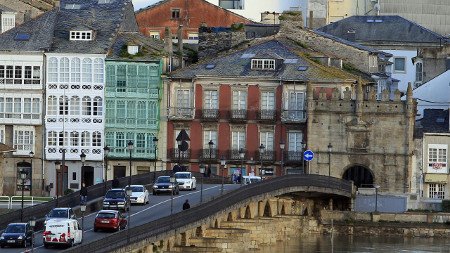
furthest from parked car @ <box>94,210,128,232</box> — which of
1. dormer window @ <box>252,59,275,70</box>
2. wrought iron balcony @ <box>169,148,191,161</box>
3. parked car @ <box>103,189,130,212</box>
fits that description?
dormer window @ <box>252,59,275,70</box>

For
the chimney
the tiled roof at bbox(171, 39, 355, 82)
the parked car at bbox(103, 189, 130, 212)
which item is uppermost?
the chimney

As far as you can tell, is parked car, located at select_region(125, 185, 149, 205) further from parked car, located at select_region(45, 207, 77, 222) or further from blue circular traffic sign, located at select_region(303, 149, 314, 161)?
blue circular traffic sign, located at select_region(303, 149, 314, 161)

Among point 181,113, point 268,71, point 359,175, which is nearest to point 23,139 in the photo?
point 181,113

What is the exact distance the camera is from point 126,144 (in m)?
183

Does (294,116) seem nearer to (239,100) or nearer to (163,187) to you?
(239,100)

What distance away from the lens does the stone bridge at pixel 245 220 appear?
134m

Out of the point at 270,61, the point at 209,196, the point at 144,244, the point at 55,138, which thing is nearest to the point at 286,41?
the point at 270,61

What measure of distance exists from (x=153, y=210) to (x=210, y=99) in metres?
37.3

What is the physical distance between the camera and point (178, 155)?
182875 mm

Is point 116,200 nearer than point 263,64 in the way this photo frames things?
Yes

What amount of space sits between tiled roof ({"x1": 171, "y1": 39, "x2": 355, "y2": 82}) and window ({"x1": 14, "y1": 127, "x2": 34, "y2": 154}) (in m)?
11.3

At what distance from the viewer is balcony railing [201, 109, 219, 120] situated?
182 meters

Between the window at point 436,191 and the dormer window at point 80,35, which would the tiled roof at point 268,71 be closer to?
the dormer window at point 80,35

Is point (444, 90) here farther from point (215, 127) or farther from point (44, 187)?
point (44, 187)
